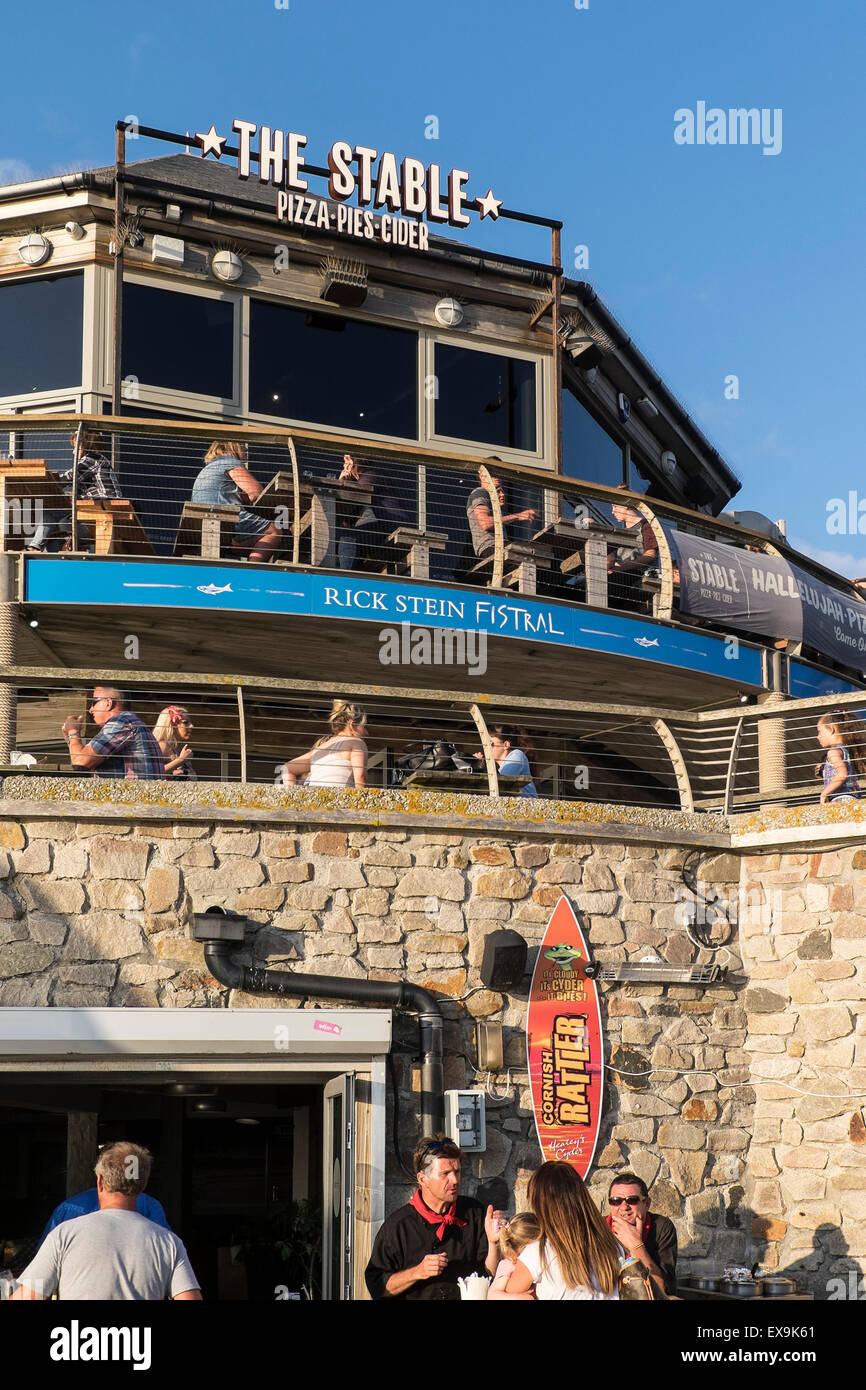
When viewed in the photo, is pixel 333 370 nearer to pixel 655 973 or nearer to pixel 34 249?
pixel 34 249

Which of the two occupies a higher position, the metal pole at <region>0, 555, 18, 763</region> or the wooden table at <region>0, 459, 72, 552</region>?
the wooden table at <region>0, 459, 72, 552</region>

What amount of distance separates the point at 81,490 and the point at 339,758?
442 cm

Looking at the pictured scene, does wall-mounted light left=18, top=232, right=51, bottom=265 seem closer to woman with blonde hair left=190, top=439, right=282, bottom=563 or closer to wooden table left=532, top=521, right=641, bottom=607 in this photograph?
woman with blonde hair left=190, top=439, right=282, bottom=563

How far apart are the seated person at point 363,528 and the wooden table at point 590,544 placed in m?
1.36

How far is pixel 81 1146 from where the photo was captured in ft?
43.5

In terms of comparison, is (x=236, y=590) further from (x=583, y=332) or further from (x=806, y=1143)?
(x=583, y=332)

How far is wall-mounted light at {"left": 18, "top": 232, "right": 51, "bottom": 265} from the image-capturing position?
48.6ft

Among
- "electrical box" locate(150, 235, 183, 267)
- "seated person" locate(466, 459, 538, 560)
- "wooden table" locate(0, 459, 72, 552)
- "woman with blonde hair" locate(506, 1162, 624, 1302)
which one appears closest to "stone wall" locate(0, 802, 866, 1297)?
"woman with blonde hair" locate(506, 1162, 624, 1302)

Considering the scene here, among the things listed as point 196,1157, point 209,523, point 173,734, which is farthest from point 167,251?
point 196,1157

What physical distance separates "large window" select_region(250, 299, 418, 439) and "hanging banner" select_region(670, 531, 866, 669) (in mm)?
3742

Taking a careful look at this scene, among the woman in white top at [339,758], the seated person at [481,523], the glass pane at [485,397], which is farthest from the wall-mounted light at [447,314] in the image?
the woman in white top at [339,758]
